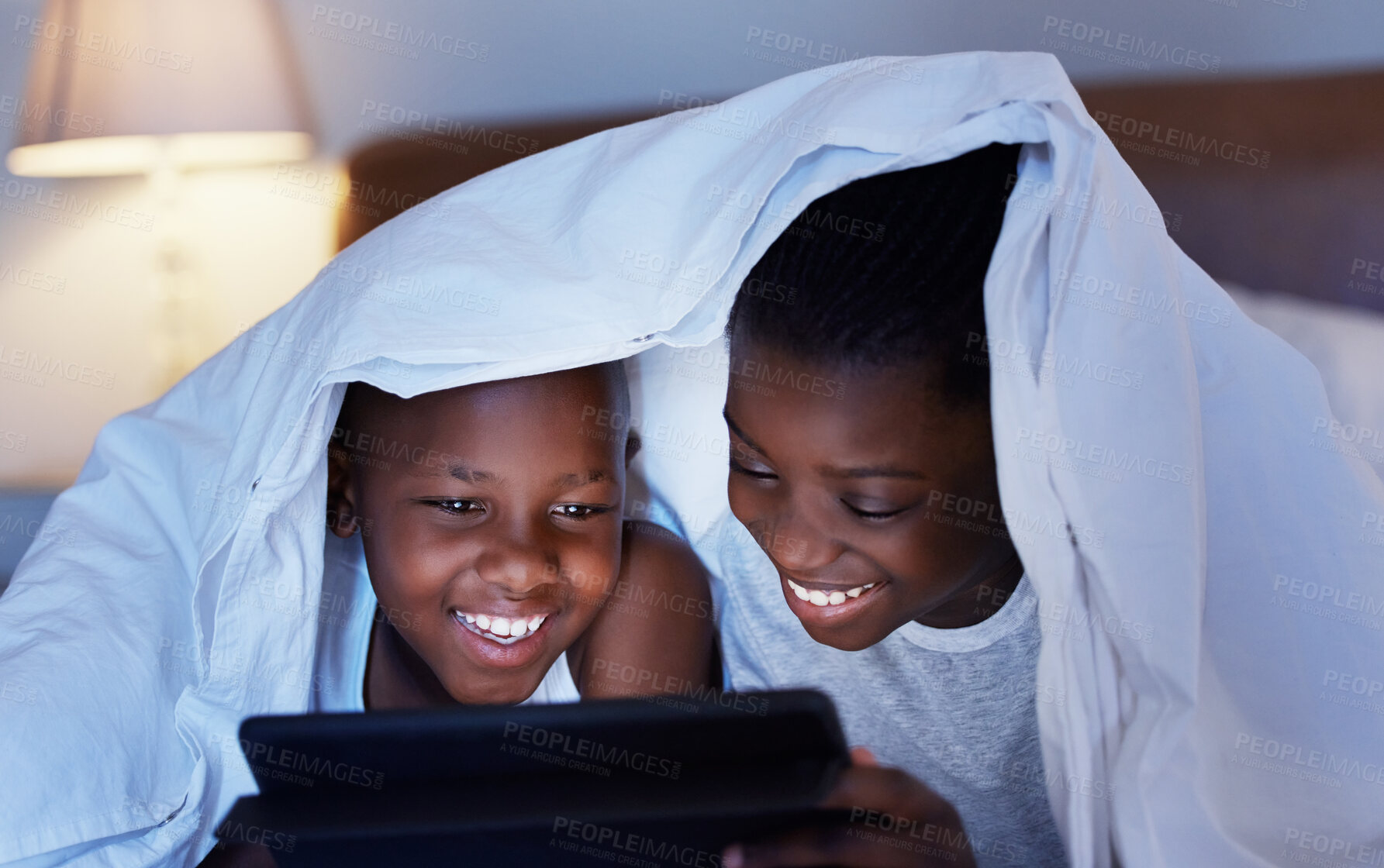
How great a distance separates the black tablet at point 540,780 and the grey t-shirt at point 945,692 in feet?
1.06

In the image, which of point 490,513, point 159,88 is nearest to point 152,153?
point 159,88

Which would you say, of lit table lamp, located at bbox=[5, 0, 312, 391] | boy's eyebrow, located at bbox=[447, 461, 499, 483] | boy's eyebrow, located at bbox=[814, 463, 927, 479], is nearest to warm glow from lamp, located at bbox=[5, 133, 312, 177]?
lit table lamp, located at bbox=[5, 0, 312, 391]

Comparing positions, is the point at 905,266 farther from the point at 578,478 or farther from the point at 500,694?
the point at 500,694

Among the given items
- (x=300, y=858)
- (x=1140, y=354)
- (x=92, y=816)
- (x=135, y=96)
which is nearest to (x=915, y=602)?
(x=1140, y=354)

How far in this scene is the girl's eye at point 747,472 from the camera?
72cm

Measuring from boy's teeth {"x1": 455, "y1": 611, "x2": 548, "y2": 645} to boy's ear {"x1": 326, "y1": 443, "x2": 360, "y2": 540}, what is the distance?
0.12 metres

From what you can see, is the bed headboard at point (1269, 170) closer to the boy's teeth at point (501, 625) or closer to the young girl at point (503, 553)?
the young girl at point (503, 553)

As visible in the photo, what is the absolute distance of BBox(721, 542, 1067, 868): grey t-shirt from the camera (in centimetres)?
74

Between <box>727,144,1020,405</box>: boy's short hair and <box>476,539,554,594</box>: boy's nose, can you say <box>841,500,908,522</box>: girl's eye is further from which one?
<box>476,539,554,594</box>: boy's nose

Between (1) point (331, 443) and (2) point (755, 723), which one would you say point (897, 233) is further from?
(1) point (331, 443)

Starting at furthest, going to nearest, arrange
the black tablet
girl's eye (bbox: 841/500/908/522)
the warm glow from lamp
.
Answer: the warm glow from lamp
girl's eye (bbox: 841/500/908/522)
the black tablet

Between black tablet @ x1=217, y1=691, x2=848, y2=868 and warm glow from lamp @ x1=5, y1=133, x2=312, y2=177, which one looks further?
warm glow from lamp @ x1=5, y1=133, x2=312, y2=177

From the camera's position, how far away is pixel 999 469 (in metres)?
0.59

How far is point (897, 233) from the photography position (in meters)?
0.64
